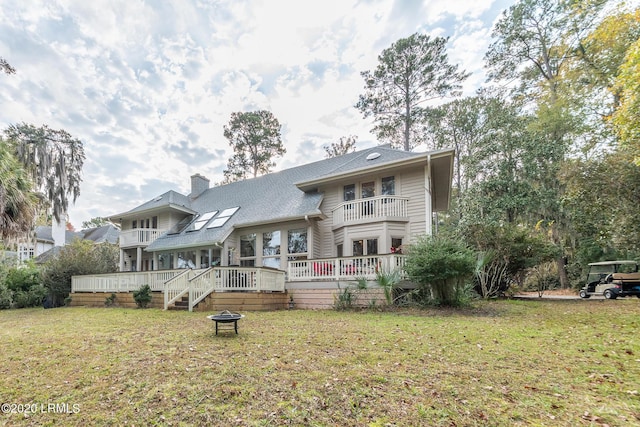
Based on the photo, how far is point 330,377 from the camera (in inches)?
144

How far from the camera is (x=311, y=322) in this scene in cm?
757

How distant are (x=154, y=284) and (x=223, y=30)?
11.3 metres

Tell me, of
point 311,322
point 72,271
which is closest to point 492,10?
point 311,322

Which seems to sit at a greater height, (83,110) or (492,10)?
(492,10)

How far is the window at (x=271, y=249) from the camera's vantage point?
14.5 meters

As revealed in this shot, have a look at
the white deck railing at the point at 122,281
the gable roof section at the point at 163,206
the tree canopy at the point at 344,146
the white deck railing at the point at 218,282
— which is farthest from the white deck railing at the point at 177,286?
the tree canopy at the point at 344,146

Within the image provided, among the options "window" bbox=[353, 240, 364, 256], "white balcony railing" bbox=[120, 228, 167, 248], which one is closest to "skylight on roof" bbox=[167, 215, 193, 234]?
"white balcony railing" bbox=[120, 228, 167, 248]

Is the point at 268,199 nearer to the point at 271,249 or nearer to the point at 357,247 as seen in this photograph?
the point at 271,249

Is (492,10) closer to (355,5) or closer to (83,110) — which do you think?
(355,5)

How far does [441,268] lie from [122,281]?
13.8m

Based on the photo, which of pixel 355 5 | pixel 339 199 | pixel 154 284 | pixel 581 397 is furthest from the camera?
pixel 339 199

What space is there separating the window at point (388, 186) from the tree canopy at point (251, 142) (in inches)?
703

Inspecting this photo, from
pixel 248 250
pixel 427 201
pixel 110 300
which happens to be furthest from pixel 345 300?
pixel 110 300

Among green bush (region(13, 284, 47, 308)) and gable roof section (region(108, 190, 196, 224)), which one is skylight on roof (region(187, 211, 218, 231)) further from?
green bush (region(13, 284, 47, 308))
